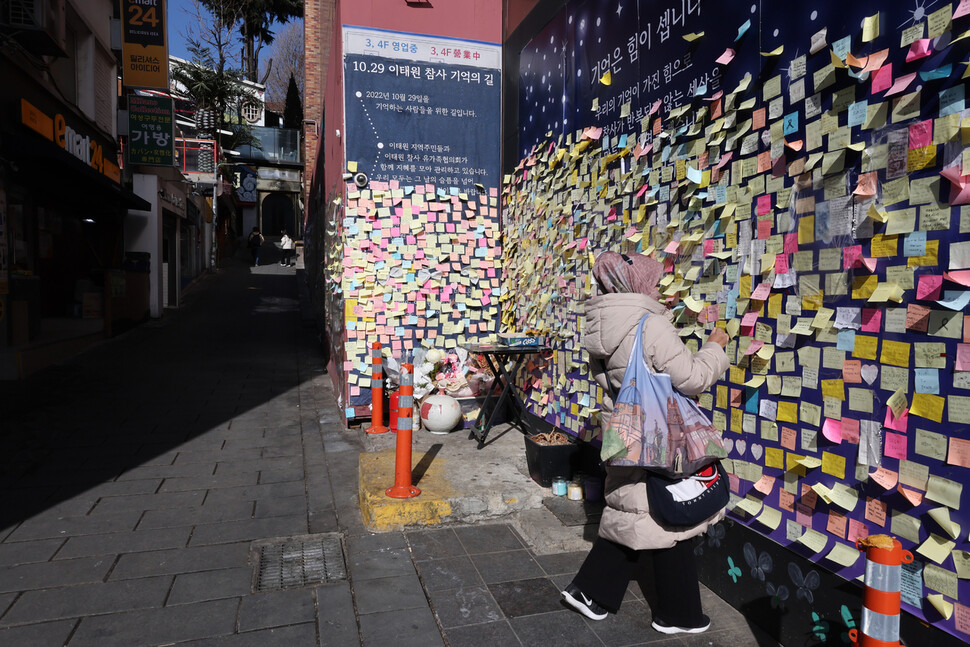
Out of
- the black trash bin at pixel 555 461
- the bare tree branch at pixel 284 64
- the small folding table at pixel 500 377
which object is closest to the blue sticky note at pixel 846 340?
the black trash bin at pixel 555 461

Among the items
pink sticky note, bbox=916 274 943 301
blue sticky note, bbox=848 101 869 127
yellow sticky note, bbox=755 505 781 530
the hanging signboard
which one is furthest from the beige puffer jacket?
the hanging signboard

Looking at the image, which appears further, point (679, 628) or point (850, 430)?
point (679, 628)

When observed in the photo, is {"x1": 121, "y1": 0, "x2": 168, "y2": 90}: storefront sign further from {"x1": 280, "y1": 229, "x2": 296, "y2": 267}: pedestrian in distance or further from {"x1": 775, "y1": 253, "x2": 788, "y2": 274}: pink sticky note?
{"x1": 280, "y1": 229, "x2": 296, "y2": 267}: pedestrian in distance

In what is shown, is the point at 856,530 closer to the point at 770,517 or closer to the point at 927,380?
the point at 770,517

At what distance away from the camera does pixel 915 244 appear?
7.35 feet

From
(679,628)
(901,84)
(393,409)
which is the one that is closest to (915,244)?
(901,84)

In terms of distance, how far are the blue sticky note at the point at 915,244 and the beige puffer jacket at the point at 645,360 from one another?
0.78 meters

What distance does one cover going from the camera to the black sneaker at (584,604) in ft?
9.89

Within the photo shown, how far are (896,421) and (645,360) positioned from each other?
0.95 metres

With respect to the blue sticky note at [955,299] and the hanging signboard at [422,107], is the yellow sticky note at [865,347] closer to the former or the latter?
the blue sticky note at [955,299]

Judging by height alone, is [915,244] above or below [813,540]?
above

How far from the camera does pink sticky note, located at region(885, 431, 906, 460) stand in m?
2.29

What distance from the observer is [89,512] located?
4.37 m

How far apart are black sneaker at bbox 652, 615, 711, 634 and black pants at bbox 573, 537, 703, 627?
20mm
